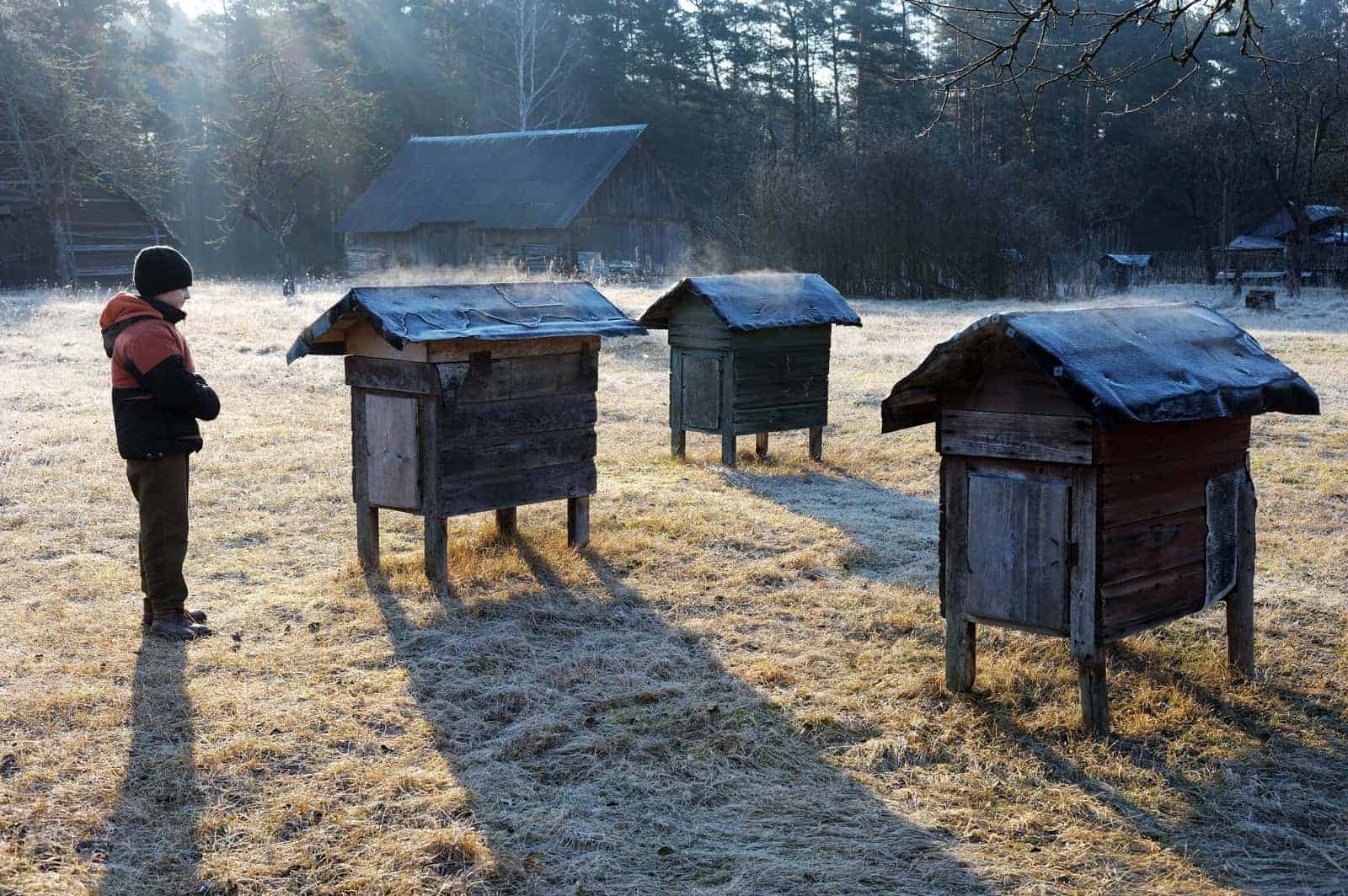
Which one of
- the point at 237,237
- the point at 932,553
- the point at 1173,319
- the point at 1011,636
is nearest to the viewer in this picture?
the point at 1173,319

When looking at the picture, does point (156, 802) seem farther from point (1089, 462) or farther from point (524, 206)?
point (524, 206)

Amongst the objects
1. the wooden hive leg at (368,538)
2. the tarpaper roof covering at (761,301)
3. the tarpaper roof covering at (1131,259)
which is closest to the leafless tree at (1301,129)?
the tarpaper roof covering at (1131,259)

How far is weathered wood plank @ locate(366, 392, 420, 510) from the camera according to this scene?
7.16 metres

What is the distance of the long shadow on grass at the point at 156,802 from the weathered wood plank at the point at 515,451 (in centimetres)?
197

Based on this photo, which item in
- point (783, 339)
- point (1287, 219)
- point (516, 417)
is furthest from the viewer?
point (1287, 219)

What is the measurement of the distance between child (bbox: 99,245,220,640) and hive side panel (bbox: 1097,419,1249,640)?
13.5 feet

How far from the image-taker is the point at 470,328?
6.98m

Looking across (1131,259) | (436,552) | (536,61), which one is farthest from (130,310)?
(536,61)

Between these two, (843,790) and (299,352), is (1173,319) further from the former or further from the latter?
(299,352)

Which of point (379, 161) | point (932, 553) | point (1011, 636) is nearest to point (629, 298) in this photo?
point (932, 553)

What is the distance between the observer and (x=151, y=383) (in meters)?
6.01

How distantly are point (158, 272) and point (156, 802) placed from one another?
2.78m

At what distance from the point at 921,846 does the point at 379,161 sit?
48.1 meters

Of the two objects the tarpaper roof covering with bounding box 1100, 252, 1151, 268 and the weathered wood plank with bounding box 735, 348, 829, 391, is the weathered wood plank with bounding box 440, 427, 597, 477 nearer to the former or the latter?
the weathered wood plank with bounding box 735, 348, 829, 391
